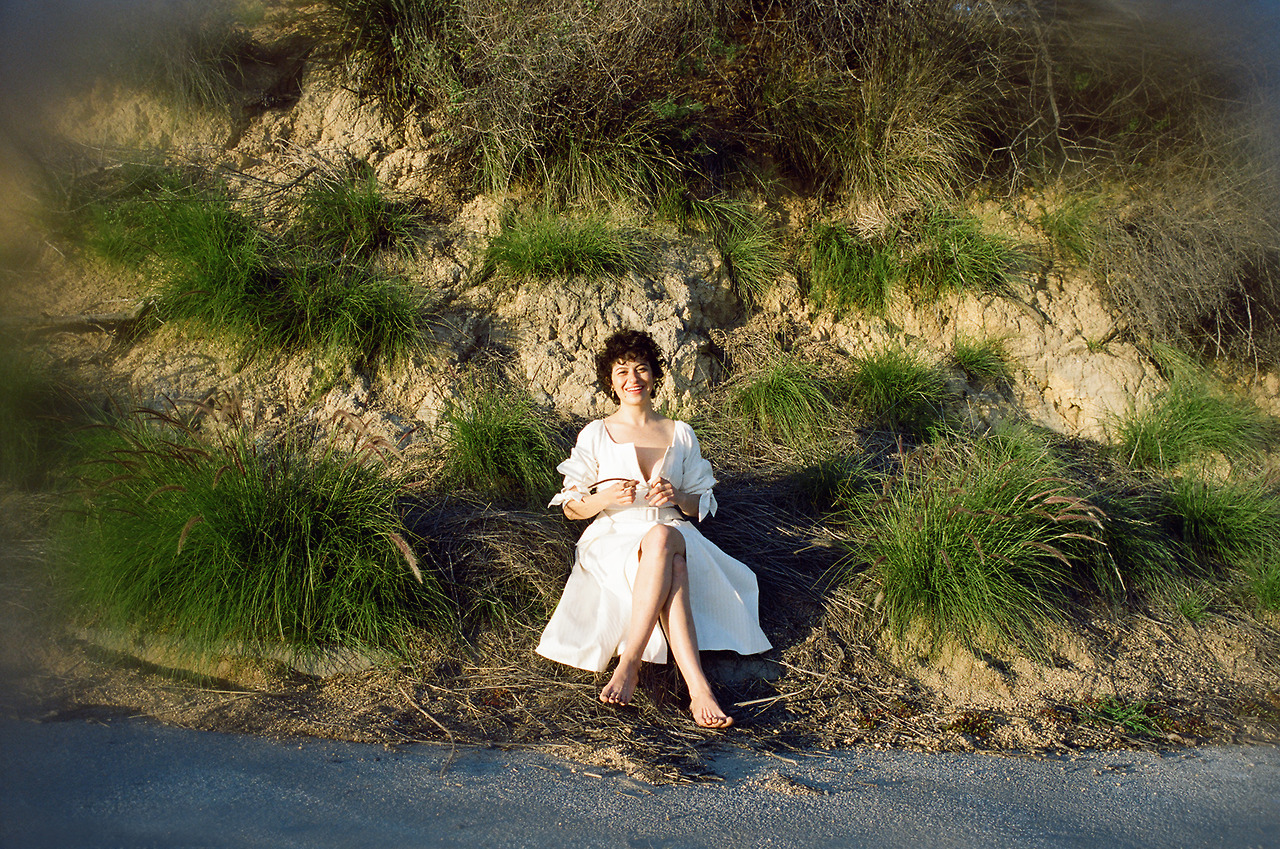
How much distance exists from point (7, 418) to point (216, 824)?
281cm

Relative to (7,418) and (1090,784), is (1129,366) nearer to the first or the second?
(1090,784)

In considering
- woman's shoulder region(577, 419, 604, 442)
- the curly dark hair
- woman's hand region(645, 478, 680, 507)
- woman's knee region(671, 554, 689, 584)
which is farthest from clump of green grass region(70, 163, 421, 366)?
woman's knee region(671, 554, 689, 584)

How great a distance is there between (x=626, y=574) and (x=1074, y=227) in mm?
5188

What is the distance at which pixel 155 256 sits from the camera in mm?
5445

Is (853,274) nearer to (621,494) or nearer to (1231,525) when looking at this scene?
(1231,525)

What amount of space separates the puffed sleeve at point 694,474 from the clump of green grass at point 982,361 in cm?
292

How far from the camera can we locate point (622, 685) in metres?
3.47

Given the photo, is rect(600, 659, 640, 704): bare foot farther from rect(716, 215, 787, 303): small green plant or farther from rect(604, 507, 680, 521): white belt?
rect(716, 215, 787, 303): small green plant

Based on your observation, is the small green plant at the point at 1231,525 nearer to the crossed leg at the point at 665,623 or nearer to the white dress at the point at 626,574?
the white dress at the point at 626,574

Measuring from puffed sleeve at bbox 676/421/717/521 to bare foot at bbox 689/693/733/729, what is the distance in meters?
0.95

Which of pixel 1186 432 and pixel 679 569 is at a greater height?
pixel 1186 432

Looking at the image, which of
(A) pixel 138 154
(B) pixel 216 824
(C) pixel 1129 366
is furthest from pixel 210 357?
(C) pixel 1129 366

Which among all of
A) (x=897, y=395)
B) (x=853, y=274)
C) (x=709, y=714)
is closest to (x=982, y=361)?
(x=897, y=395)

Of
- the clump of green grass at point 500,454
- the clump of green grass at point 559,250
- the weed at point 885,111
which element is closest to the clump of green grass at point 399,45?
the clump of green grass at point 559,250
